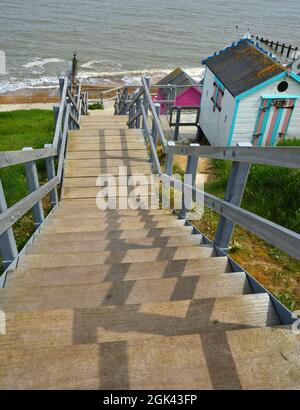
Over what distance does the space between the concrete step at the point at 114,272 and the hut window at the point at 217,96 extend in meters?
10.3

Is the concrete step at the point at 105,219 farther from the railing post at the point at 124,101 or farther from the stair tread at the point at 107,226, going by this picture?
the railing post at the point at 124,101

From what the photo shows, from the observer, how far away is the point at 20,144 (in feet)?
32.3

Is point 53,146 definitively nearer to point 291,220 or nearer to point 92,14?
point 291,220

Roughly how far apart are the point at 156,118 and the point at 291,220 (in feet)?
8.32

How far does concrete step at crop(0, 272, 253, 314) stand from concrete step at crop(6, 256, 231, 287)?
0.14 meters

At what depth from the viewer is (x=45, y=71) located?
95.0 ft

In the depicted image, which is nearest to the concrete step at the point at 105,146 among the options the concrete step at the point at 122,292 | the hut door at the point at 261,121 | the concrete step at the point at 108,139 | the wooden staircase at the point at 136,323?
the concrete step at the point at 108,139

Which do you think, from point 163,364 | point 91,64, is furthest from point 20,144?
point 91,64

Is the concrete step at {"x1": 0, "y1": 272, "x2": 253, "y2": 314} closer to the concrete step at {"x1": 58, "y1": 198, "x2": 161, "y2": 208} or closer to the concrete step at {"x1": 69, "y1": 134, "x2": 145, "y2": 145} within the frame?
the concrete step at {"x1": 58, "y1": 198, "x2": 161, "y2": 208}

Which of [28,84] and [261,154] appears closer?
[261,154]

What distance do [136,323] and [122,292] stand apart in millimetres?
413

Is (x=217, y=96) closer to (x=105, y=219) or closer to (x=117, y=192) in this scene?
(x=117, y=192)

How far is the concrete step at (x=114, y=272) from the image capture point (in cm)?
242
